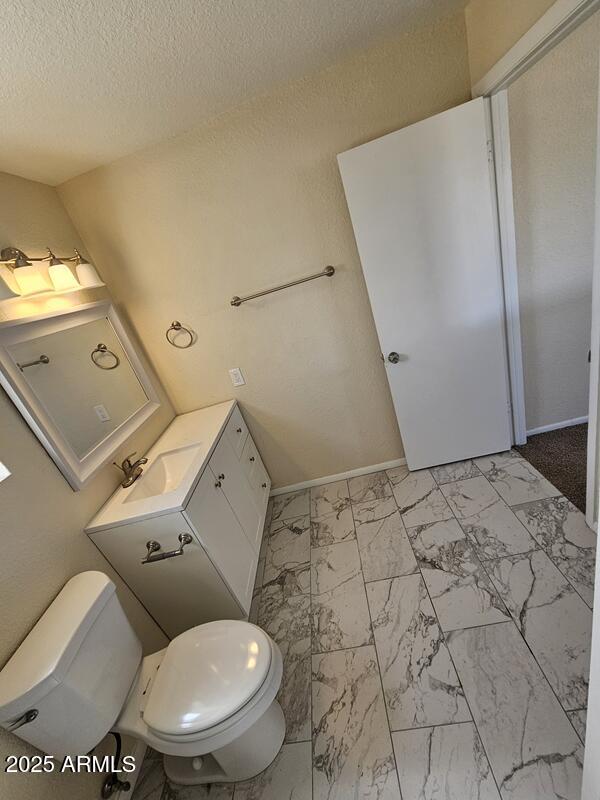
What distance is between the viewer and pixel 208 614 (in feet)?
4.91

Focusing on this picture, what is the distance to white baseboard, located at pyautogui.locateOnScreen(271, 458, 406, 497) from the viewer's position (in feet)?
7.92

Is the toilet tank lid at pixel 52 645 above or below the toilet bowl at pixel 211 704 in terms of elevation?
above

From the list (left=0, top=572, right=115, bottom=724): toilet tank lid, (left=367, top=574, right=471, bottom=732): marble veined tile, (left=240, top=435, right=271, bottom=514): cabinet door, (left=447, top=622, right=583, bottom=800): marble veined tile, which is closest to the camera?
(left=0, top=572, right=115, bottom=724): toilet tank lid

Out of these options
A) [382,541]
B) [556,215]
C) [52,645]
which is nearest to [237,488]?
[382,541]

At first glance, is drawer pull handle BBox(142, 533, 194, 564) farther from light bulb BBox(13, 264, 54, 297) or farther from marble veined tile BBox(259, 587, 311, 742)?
light bulb BBox(13, 264, 54, 297)

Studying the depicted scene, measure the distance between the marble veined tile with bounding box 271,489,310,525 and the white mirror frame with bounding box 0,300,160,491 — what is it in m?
1.12

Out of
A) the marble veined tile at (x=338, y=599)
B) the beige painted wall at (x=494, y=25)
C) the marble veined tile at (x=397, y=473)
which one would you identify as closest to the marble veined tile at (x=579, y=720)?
the marble veined tile at (x=338, y=599)

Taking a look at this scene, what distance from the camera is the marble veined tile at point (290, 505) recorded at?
231 cm

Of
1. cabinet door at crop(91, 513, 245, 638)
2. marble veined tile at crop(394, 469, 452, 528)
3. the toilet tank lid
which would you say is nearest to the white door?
marble veined tile at crop(394, 469, 452, 528)

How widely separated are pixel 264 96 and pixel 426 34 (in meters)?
0.77

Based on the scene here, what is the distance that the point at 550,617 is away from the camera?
133cm

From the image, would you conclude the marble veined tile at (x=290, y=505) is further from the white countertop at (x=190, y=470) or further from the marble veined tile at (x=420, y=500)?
the white countertop at (x=190, y=470)

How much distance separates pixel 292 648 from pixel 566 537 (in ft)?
4.50

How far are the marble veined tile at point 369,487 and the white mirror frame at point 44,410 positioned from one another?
143 cm
